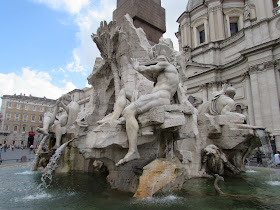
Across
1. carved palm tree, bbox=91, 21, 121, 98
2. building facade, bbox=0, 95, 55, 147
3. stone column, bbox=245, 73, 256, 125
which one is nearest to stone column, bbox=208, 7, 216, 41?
stone column, bbox=245, 73, 256, 125

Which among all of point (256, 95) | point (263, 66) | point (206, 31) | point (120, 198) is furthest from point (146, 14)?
point (206, 31)

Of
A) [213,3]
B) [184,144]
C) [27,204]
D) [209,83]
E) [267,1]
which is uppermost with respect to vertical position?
[213,3]

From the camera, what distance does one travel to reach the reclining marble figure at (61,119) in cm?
733

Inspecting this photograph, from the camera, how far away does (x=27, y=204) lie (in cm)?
342

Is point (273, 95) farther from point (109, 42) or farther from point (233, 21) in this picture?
point (109, 42)

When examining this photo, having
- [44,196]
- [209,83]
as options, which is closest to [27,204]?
[44,196]

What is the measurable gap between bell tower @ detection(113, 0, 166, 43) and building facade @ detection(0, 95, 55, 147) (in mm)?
41459

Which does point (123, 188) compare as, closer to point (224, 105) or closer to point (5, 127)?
point (224, 105)

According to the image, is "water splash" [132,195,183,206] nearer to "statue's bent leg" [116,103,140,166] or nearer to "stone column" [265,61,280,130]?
"statue's bent leg" [116,103,140,166]

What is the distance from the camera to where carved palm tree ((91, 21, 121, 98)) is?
660 centimetres

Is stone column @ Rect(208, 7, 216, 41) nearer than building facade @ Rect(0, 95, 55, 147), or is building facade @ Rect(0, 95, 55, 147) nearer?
stone column @ Rect(208, 7, 216, 41)

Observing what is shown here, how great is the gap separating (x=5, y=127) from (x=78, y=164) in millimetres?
47071

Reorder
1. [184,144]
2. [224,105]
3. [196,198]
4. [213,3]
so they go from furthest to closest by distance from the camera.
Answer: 1. [213,3]
2. [224,105]
3. [184,144]
4. [196,198]

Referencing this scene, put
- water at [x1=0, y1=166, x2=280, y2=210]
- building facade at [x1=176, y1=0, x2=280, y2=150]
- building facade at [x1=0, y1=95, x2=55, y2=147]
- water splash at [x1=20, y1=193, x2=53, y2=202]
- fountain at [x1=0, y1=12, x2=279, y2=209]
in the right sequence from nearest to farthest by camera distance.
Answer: water at [x1=0, y1=166, x2=280, y2=210] < fountain at [x1=0, y1=12, x2=279, y2=209] < water splash at [x1=20, y1=193, x2=53, y2=202] < building facade at [x1=176, y1=0, x2=280, y2=150] < building facade at [x1=0, y1=95, x2=55, y2=147]
